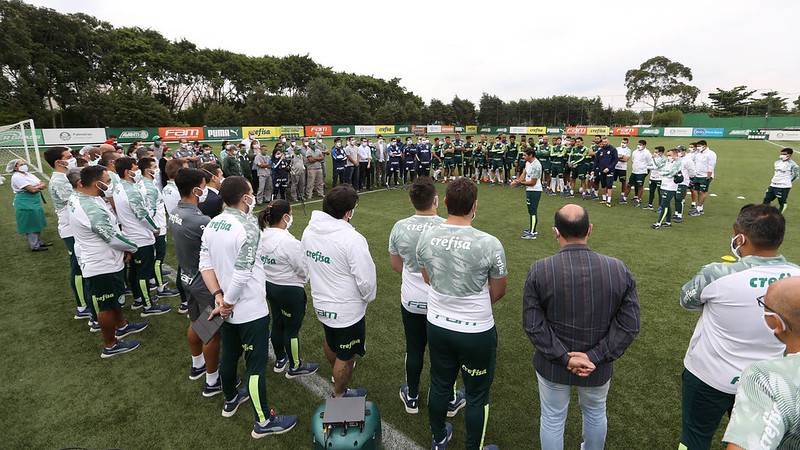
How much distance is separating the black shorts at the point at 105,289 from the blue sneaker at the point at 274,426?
2.33m

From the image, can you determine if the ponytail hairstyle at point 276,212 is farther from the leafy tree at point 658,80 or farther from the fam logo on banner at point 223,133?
the leafy tree at point 658,80

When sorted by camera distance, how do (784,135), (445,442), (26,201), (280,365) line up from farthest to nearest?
(784,135) < (26,201) < (280,365) < (445,442)

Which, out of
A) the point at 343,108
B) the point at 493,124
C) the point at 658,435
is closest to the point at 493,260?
the point at 658,435

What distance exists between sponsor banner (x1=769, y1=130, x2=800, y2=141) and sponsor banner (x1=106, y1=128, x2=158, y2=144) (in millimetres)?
54040

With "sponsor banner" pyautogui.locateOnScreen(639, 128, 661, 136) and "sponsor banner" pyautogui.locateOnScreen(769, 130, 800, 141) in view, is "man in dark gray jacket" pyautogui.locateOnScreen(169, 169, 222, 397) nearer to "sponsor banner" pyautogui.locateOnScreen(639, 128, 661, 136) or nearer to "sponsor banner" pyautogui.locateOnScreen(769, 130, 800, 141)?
"sponsor banner" pyautogui.locateOnScreen(769, 130, 800, 141)

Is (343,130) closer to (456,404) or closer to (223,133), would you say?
(223,133)

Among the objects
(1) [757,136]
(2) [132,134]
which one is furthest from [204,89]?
(1) [757,136]

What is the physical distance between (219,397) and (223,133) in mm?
34313

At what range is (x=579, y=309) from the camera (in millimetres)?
2270

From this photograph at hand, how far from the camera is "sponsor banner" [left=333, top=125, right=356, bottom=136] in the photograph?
144 ft

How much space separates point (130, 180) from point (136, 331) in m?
1.95

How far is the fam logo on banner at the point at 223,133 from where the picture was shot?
33125 mm

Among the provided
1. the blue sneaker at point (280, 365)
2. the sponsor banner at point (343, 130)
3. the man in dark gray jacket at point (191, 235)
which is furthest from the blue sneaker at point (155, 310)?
the sponsor banner at point (343, 130)

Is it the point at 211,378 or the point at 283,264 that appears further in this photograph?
the point at 211,378
